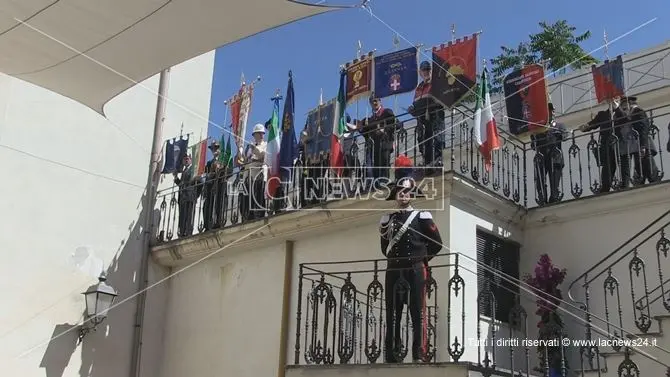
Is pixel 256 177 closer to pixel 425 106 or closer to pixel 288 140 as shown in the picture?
pixel 288 140

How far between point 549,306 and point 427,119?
274 centimetres

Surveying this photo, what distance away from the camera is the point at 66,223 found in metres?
11.0

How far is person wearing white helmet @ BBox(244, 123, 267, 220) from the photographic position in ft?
36.2

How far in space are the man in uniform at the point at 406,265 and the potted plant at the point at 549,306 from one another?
1.55 metres

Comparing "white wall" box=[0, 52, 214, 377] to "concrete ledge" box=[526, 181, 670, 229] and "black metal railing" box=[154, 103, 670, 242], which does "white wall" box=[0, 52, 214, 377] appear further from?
"concrete ledge" box=[526, 181, 670, 229]

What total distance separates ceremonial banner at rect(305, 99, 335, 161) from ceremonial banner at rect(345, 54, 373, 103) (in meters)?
0.31

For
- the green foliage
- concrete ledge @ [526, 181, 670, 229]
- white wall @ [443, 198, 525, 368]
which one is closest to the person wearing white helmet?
white wall @ [443, 198, 525, 368]

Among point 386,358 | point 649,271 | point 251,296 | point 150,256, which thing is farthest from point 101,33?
point 649,271

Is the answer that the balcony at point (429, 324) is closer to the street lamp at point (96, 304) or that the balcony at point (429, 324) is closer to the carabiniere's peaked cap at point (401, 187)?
the carabiniere's peaked cap at point (401, 187)

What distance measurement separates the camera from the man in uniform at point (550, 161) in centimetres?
984

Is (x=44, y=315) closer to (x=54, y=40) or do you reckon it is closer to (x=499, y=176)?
(x=54, y=40)

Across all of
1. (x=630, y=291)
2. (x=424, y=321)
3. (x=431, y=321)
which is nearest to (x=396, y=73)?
(x=431, y=321)

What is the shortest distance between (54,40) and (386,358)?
4.48 metres

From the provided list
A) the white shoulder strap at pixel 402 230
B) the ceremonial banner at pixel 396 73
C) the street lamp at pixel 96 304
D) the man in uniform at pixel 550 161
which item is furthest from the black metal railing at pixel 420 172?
the street lamp at pixel 96 304
